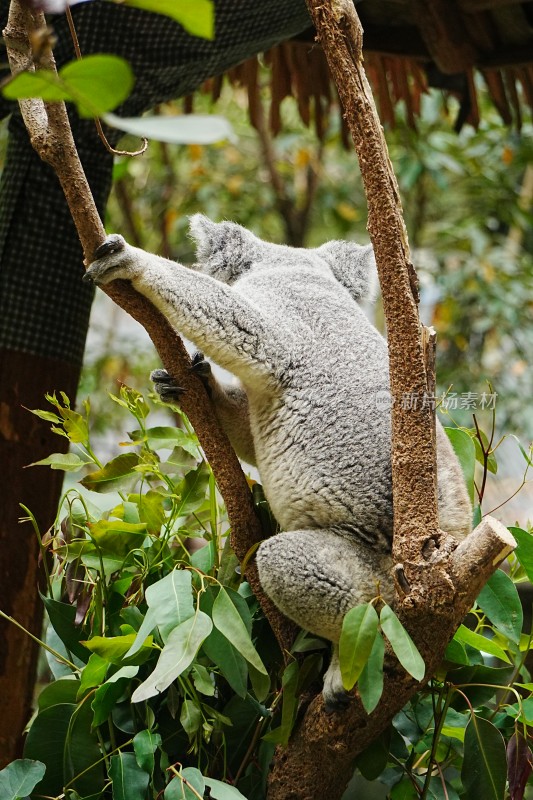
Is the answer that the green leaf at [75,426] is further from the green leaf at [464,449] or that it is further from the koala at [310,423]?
the green leaf at [464,449]

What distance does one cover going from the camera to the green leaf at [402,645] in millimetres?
1018

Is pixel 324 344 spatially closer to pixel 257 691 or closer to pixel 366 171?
pixel 366 171

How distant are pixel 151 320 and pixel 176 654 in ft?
1.61

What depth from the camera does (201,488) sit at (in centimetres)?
145

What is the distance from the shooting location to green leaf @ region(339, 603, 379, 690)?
1033mm

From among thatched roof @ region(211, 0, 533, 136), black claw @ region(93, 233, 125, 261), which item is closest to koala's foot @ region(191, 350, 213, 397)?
black claw @ region(93, 233, 125, 261)

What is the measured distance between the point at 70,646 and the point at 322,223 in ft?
14.6

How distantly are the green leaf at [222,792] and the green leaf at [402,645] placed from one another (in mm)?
312

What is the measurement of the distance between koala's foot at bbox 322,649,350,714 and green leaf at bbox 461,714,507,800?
234 millimetres

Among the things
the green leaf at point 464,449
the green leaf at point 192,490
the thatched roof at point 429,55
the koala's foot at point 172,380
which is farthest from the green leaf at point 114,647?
the thatched roof at point 429,55

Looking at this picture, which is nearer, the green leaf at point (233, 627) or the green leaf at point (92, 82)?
the green leaf at point (92, 82)

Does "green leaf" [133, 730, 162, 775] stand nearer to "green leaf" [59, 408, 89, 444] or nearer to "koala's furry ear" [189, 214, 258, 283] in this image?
"green leaf" [59, 408, 89, 444]

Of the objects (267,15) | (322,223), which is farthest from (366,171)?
(322,223)

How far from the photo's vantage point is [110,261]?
1.22 meters
